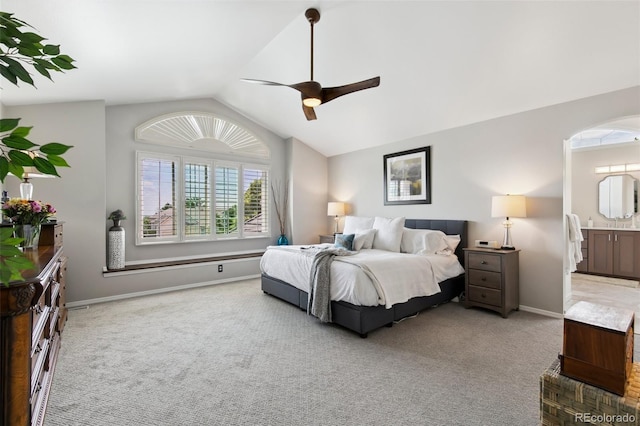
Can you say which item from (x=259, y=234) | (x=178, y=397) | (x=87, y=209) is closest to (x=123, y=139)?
(x=87, y=209)

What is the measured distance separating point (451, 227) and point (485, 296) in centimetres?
112

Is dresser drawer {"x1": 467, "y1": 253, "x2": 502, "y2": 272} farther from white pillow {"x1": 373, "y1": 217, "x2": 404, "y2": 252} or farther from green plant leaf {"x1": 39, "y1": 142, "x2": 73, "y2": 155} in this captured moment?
green plant leaf {"x1": 39, "y1": 142, "x2": 73, "y2": 155}

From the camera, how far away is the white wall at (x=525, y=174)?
3.61 metres

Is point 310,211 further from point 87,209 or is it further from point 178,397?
point 178,397

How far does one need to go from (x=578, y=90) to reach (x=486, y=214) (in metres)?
1.75

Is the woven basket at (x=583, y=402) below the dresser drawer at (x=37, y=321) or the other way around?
below

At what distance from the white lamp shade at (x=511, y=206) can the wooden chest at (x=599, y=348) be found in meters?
2.38

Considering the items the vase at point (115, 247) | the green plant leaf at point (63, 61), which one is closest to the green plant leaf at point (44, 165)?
the green plant leaf at point (63, 61)

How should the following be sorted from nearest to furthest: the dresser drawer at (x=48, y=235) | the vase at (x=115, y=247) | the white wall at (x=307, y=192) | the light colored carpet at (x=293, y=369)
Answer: the light colored carpet at (x=293, y=369) → the dresser drawer at (x=48, y=235) → the vase at (x=115, y=247) → the white wall at (x=307, y=192)

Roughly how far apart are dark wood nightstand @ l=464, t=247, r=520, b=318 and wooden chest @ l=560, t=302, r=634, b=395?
2266 millimetres

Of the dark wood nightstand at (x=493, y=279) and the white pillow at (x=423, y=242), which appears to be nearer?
the dark wood nightstand at (x=493, y=279)

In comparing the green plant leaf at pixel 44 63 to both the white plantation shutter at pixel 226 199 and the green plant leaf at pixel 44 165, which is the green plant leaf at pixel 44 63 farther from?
the white plantation shutter at pixel 226 199

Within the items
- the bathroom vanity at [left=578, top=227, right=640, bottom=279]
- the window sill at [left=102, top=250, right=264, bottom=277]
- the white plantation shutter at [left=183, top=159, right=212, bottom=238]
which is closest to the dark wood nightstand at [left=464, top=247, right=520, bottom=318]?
the bathroom vanity at [left=578, top=227, right=640, bottom=279]

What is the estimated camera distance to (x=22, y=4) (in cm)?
211
